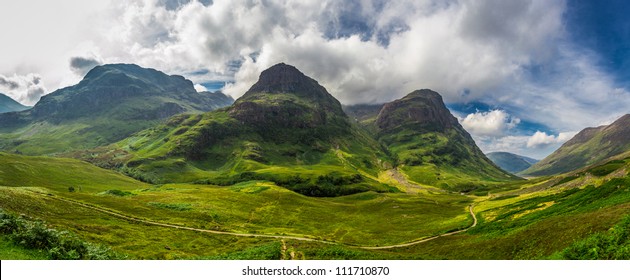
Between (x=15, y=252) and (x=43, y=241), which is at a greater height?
(x=43, y=241)

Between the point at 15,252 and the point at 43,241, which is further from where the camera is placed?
the point at 43,241

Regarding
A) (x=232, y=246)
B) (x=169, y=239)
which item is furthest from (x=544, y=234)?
(x=169, y=239)

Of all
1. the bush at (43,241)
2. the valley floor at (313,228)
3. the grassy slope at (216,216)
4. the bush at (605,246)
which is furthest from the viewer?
the grassy slope at (216,216)

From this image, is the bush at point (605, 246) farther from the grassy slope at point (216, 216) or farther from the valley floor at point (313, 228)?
the grassy slope at point (216, 216)

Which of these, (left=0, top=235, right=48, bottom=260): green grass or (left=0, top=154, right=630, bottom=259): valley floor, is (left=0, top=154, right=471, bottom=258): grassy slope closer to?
(left=0, top=154, right=630, bottom=259): valley floor

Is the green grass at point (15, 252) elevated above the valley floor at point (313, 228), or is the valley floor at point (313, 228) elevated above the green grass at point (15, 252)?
the green grass at point (15, 252)

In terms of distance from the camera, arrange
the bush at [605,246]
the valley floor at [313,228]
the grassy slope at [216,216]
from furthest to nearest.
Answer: the grassy slope at [216,216], the valley floor at [313,228], the bush at [605,246]

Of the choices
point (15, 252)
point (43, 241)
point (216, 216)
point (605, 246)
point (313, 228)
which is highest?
point (43, 241)

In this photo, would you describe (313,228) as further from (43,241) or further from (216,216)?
(43,241)

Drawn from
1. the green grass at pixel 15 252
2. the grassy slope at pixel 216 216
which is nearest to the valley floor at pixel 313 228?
the green grass at pixel 15 252

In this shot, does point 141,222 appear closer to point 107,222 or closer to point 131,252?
point 107,222

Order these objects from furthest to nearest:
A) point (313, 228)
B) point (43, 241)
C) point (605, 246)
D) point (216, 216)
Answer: point (313, 228)
point (216, 216)
point (43, 241)
point (605, 246)

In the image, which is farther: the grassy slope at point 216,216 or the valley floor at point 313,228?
the grassy slope at point 216,216

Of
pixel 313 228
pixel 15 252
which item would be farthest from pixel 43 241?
pixel 313 228
